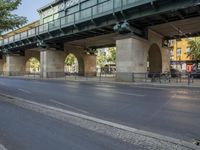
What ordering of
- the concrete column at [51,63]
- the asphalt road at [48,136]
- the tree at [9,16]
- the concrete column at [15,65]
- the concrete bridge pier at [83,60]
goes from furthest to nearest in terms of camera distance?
1. the concrete column at [15,65]
2. the concrete bridge pier at [83,60]
3. the concrete column at [51,63]
4. the tree at [9,16]
5. the asphalt road at [48,136]

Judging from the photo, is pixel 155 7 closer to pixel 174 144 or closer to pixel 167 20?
pixel 167 20

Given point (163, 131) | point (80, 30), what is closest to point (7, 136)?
point (163, 131)

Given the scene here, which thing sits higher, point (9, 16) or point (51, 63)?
point (9, 16)

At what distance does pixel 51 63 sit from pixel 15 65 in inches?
739

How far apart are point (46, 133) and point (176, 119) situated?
392cm

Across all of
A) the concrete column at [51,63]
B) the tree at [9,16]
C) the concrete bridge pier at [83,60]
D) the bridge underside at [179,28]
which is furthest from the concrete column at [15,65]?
the tree at [9,16]

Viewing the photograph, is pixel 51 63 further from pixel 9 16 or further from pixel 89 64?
pixel 9 16

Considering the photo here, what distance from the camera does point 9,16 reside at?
1522 cm

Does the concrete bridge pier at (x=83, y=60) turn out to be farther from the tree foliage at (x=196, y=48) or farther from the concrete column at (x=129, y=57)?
the tree foliage at (x=196, y=48)

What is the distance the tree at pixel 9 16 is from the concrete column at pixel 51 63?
87.4 ft

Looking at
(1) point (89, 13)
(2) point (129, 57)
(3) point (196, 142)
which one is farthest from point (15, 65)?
(3) point (196, 142)

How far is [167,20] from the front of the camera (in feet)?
85.7

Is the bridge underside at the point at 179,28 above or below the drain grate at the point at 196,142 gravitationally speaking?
above

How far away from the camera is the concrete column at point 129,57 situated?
27.2 metres
